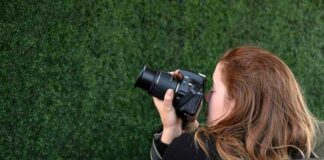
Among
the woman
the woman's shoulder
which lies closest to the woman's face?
the woman

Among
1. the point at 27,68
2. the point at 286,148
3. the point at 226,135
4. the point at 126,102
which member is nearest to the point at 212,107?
the point at 226,135

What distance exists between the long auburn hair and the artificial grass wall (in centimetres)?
93

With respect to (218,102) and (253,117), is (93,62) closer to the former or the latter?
(218,102)

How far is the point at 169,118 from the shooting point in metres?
1.89

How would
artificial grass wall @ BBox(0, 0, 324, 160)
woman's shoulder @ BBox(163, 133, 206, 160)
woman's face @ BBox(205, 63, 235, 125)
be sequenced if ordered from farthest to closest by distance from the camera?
artificial grass wall @ BBox(0, 0, 324, 160) < woman's face @ BBox(205, 63, 235, 125) < woman's shoulder @ BBox(163, 133, 206, 160)

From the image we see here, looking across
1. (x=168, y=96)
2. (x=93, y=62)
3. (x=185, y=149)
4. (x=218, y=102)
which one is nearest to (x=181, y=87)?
(x=168, y=96)

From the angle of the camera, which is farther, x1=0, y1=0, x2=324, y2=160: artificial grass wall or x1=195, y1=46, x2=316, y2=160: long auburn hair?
x1=0, y1=0, x2=324, y2=160: artificial grass wall

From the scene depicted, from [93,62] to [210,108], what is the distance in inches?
35.1

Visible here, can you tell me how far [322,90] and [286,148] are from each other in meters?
1.58

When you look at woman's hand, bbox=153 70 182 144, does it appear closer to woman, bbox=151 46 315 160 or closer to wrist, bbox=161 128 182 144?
wrist, bbox=161 128 182 144

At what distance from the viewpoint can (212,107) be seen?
1787 mm

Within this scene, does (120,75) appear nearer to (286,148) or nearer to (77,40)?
(77,40)

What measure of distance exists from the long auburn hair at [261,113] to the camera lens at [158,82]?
0.23m

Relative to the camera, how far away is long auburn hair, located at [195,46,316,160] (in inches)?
65.2
